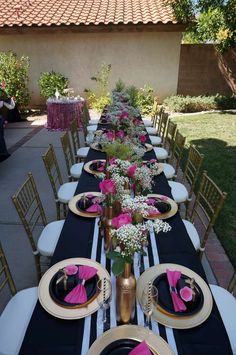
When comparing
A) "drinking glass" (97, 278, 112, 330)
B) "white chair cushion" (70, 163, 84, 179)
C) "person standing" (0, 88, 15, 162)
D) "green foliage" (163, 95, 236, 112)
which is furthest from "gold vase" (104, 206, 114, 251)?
"green foliage" (163, 95, 236, 112)

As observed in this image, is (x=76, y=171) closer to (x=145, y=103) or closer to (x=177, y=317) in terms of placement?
(x=177, y=317)

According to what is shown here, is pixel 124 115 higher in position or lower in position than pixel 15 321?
higher

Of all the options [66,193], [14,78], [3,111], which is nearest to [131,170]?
[66,193]

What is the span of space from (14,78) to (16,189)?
604cm

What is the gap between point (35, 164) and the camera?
20.2ft

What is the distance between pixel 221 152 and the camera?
21.9 feet

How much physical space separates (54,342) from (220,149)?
6207 mm

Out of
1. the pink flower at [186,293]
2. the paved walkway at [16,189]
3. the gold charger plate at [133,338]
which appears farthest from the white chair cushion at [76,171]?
the gold charger plate at [133,338]

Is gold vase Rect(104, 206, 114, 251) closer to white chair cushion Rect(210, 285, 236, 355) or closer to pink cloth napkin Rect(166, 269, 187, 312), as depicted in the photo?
pink cloth napkin Rect(166, 269, 187, 312)

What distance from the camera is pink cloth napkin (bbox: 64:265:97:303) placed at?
1709 mm

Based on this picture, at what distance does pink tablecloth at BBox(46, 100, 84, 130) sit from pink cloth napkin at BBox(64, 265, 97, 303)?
697cm

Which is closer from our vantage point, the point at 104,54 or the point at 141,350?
the point at 141,350

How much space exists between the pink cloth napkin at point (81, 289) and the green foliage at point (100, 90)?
925cm

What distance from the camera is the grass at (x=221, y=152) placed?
13.0ft
